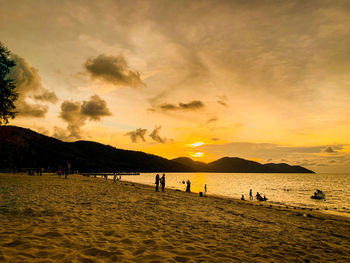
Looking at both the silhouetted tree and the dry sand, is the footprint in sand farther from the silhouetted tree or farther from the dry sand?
the silhouetted tree

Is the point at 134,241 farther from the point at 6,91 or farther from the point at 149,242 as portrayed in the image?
the point at 6,91

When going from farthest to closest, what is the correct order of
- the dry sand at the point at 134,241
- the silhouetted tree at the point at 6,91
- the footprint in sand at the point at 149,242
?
the silhouetted tree at the point at 6,91 → the footprint in sand at the point at 149,242 → the dry sand at the point at 134,241

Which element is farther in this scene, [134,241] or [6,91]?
[6,91]

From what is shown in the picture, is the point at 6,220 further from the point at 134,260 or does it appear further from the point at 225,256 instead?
the point at 225,256

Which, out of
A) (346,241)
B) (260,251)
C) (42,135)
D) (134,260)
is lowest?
(346,241)

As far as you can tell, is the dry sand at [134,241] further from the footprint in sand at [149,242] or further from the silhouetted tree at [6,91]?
the silhouetted tree at [6,91]

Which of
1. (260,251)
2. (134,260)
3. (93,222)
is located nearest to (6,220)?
(93,222)

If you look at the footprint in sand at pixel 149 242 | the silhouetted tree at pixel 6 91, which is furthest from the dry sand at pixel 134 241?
the silhouetted tree at pixel 6 91

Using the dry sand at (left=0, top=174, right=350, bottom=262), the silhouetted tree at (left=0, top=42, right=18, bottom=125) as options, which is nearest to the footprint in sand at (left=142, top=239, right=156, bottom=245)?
the dry sand at (left=0, top=174, right=350, bottom=262)

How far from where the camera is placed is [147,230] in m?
7.94

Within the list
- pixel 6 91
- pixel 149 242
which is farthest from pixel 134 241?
pixel 6 91

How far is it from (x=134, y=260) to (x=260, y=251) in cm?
430

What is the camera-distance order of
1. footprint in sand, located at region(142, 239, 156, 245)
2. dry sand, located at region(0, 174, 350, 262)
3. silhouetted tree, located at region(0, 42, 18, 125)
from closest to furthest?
dry sand, located at region(0, 174, 350, 262) → footprint in sand, located at region(142, 239, 156, 245) → silhouetted tree, located at region(0, 42, 18, 125)

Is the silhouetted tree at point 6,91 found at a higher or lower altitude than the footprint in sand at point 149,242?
higher
